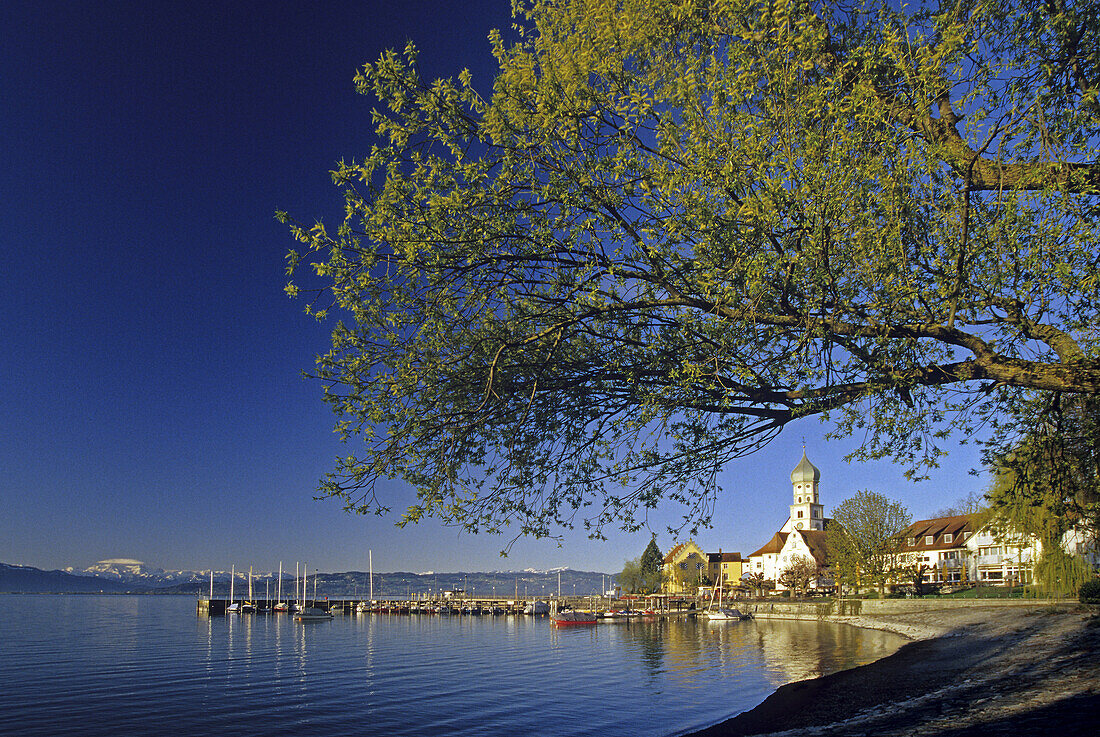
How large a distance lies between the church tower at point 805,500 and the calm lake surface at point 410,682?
55.3m

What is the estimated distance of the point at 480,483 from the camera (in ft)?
31.4

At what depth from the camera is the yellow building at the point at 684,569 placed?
147 meters

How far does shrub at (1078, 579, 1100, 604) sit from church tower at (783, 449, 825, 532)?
93.9 m

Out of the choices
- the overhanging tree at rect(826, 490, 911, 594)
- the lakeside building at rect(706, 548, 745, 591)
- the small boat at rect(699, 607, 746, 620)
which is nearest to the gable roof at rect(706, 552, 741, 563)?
the lakeside building at rect(706, 548, 745, 591)

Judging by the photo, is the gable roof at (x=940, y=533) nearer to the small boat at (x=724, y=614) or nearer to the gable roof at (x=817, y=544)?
the gable roof at (x=817, y=544)

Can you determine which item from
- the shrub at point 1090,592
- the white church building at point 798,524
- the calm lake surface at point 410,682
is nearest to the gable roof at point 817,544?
the white church building at point 798,524

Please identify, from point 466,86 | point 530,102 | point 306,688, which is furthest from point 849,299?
point 306,688

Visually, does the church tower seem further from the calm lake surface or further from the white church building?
the calm lake surface

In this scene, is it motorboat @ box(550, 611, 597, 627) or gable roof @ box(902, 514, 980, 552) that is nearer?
gable roof @ box(902, 514, 980, 552)

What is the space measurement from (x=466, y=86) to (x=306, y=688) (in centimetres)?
4150

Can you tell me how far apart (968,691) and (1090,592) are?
24205 millimetres

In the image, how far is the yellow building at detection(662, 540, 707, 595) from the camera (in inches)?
5802

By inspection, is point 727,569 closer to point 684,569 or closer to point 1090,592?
point 684,569

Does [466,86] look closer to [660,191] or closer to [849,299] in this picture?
[660,191]
